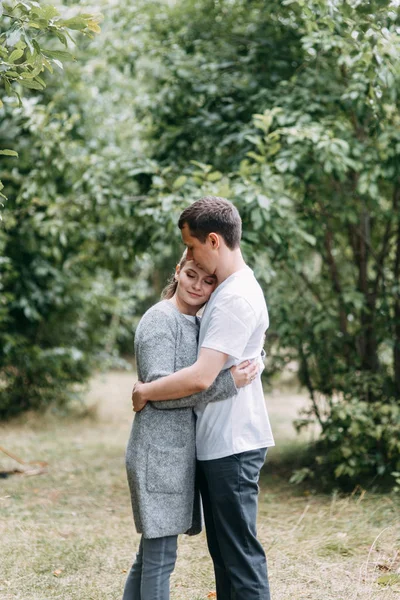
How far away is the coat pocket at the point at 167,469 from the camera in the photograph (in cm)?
243

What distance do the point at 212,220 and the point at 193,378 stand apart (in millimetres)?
537

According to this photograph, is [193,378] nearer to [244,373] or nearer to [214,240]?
[244,373]

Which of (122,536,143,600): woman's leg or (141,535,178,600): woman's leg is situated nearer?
(141,535,178,600): woman's leg

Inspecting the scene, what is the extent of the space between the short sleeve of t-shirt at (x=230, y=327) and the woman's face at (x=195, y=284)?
0.16 meters

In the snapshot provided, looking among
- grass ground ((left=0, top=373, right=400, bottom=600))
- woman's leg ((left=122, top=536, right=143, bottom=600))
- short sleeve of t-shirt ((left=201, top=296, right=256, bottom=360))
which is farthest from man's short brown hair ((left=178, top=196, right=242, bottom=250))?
grass ground ((left=0, top=373, right=400, bottom=600))

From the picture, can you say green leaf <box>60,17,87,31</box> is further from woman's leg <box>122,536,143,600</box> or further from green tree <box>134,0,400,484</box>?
woman's leg <box>122,536,143,600</box>

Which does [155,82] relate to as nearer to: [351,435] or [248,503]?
[351,435]

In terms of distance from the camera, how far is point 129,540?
13.2 feet

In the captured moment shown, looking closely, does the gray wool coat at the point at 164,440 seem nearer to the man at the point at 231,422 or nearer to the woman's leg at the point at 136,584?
the man at the point at 231,422

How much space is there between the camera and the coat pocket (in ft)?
7.98

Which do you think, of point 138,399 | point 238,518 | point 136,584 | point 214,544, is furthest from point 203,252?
point 136,584

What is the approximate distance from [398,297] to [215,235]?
3.16m

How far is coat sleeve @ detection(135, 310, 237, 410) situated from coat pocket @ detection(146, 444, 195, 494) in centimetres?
16

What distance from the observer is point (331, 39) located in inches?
166
